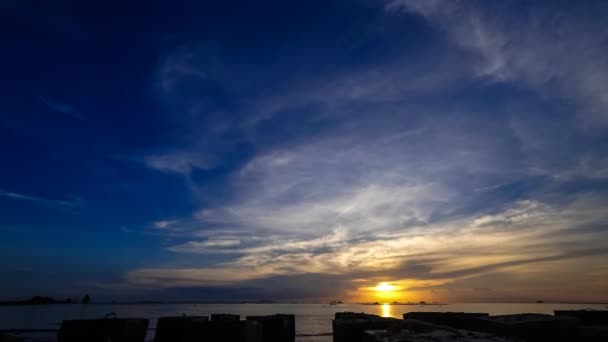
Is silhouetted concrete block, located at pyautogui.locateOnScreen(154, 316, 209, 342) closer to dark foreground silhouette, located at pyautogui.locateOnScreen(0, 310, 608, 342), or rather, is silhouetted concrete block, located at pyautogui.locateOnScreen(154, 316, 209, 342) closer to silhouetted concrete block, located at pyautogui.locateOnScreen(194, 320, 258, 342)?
dark foreground silhouette, located at pyautogui.locateOnScreen(0, 310, 608, 342)

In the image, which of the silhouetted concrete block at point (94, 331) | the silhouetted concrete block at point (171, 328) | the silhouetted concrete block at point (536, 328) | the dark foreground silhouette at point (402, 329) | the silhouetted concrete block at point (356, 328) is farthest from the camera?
the silhouetted concrete block at point (171, 328)

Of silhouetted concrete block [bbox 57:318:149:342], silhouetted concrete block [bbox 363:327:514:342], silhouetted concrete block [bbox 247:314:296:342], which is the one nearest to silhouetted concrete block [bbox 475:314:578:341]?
silhouetted concrete block [bbox 363:327:514:342]

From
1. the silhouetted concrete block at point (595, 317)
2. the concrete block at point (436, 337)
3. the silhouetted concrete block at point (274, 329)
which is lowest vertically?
the silhouetted concrete block at point (274, 329)

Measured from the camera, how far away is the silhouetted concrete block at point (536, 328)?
39.6 feet

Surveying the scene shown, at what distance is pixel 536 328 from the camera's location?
12383 mm

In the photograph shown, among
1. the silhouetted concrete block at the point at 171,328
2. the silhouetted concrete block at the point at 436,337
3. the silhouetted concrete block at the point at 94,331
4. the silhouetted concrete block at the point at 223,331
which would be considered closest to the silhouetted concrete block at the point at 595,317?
the silhouetted concrete block at the point at 436,337

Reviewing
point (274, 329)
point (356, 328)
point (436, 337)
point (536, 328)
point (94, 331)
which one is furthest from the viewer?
point (274, 329)

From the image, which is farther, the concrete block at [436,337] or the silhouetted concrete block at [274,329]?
the silhouetted concrete block at [274,329]

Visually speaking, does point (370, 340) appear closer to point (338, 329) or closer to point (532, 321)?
point (338, 329)

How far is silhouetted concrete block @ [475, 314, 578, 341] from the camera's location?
39.6 feet

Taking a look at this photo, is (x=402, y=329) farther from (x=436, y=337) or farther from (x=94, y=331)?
(x=94, y=331)

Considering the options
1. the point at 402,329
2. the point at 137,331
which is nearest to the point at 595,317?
the point at 402,329

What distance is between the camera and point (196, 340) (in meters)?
13.8

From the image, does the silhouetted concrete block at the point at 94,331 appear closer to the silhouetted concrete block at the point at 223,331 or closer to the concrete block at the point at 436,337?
the silhouetted concrete block at the point at 223,331
